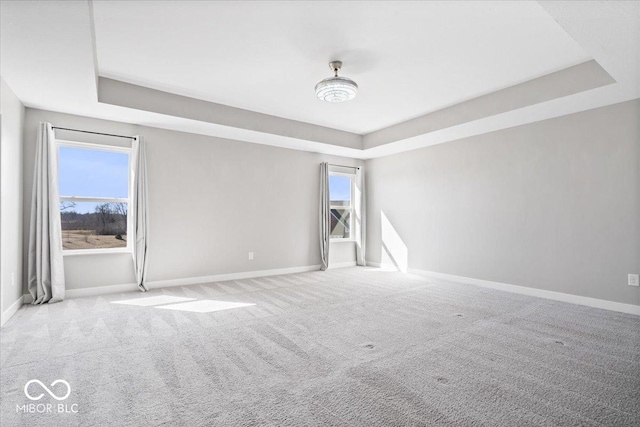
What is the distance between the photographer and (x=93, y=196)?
14.9 feet

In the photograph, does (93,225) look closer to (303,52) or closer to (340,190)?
(303,52)

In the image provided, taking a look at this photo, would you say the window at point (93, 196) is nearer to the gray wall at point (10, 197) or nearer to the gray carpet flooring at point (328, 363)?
the gray wall at point (10, 197)

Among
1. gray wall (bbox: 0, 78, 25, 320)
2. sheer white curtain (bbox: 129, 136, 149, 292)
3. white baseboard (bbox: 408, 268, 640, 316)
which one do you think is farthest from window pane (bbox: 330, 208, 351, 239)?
gray wall (bbox: 0, 78, 25, 320)

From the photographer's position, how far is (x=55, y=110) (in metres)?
4.13

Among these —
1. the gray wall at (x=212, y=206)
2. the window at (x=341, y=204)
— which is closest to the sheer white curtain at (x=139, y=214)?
the gray wall at (x=212, y=206)

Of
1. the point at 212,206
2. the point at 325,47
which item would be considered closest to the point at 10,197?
the point at 212,206

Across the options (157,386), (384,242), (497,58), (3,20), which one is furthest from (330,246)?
(3,20)

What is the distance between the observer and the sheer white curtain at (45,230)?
12.9 feet

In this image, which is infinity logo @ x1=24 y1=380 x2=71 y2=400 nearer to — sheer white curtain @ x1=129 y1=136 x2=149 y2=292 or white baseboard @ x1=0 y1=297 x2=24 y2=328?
white baseboard @ x1=0 y1=297 x2=24 y2=328

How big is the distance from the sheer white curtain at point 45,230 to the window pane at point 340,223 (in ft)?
15.4

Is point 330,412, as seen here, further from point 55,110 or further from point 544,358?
point 55,110

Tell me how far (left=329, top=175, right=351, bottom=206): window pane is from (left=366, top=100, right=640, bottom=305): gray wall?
4.53ft

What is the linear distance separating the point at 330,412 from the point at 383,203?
5.44 meters

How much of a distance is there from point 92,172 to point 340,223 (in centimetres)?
464
